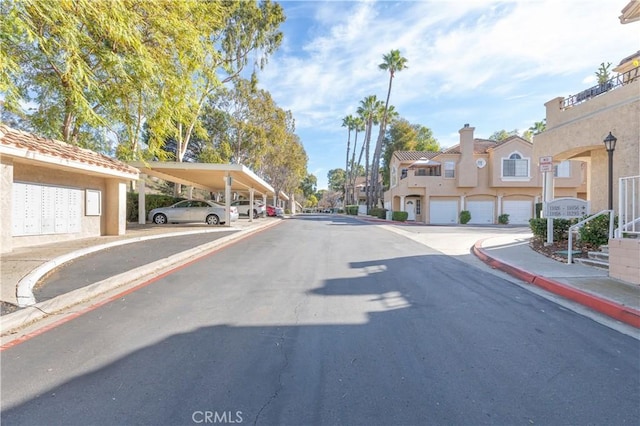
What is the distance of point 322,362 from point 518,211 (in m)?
32.4

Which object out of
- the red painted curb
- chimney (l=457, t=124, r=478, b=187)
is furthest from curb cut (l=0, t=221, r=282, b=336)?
chimney (l=457, t=124, r=478, b=187)

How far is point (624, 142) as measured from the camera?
8.98 metres

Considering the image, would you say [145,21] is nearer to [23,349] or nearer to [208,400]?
[23,349]

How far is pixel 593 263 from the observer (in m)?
7.68

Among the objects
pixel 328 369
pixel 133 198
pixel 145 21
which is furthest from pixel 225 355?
pixel 133 198

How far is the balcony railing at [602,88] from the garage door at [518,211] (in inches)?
791

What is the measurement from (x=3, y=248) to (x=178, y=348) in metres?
6.97

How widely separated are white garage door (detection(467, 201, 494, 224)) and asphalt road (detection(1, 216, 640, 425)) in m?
26.3

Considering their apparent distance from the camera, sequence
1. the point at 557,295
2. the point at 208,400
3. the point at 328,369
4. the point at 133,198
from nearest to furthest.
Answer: the point at 208,400
the point at 328,369
the point at 557,295
the point at 133,198

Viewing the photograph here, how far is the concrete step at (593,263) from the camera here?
7.39m

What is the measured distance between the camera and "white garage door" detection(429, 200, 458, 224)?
29.8m

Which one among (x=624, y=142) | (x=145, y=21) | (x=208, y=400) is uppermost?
(x=145, y=21)

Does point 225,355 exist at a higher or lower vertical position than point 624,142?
lower

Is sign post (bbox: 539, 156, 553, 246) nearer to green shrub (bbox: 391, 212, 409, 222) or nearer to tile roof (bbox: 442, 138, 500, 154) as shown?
green shrub (bbox: 391, 212, 409, 222)
